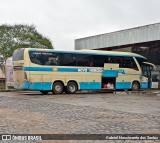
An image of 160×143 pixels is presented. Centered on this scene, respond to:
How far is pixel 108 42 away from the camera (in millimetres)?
36312

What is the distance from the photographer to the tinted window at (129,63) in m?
28.5

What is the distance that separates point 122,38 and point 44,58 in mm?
11868

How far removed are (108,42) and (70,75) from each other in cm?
1140

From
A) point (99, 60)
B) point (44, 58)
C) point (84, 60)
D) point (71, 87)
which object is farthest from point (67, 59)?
point (99, 60)

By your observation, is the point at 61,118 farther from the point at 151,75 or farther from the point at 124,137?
the point at 151,75

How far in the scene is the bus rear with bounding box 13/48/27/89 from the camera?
79.3 ft

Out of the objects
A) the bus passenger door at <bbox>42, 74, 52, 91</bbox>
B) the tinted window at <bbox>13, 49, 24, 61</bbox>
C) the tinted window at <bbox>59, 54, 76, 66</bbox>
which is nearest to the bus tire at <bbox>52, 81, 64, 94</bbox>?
the bus passenger door at <bbox>42, 74, 52, 91</bbox>

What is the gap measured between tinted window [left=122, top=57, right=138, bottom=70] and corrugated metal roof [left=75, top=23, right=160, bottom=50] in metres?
3.02

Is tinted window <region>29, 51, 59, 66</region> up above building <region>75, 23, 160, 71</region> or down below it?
below

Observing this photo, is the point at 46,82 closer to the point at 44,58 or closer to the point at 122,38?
the point at 44,58

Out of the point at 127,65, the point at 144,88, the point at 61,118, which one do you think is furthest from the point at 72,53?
the point at 61,118

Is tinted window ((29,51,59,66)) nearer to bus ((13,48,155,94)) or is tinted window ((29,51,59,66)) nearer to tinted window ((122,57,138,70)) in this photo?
bus ((13,48,155,94))

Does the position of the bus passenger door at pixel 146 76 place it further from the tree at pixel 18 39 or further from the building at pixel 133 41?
the tree at pixel 18 39

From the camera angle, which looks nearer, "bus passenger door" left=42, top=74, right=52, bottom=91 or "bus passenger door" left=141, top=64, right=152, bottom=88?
"bus passenger door" left=42, top=74, right=52, bottom=91
